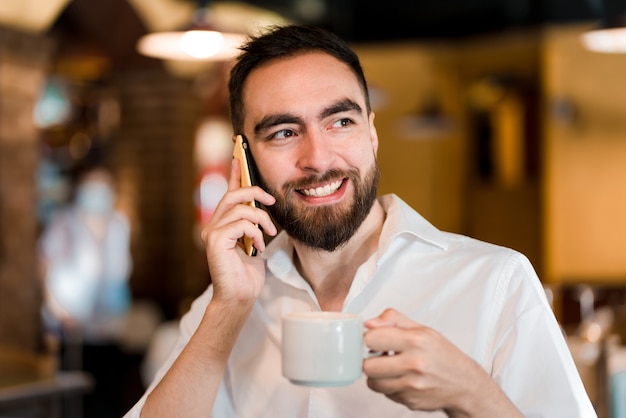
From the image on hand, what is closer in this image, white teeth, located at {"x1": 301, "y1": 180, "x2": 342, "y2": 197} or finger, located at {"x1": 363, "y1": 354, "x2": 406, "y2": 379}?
finger, located at {"x1": 363, "y1": 354, "x2": 406, "y2": 379}

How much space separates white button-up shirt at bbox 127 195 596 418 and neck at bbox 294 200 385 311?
1.1 inches

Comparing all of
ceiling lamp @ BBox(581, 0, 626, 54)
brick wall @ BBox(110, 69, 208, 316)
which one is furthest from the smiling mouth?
brick wall @ BBox(110, 69, 208, 316)

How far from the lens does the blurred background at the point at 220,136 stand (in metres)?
7.03

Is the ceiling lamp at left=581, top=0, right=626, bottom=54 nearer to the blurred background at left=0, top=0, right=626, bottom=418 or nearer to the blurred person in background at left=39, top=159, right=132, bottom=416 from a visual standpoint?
the blurred background at left=0, top=0, right=626, bottom=418

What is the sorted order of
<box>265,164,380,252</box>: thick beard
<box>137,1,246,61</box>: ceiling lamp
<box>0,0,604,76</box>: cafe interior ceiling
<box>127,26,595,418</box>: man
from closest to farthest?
1. <box>127,26,595,418</box>: man
2. <box>265,164,380,252</box>: thick beard
3. <box>137,1,246,61</box>: ceiling lamp
4. <box>0,0,604,76</box>: cafe interior ceiling

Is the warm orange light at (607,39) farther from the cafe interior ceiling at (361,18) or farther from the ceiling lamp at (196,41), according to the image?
the cafe interior ceiling at (361,18)

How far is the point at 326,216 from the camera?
5.43 feet

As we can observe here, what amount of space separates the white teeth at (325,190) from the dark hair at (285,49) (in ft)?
0.74

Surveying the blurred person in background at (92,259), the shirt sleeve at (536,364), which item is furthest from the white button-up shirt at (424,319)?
the blurred person in background at (92,259)

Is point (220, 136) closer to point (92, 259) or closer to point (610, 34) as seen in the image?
point (92, 259)

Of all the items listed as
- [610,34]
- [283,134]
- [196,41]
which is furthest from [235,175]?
[610,34]

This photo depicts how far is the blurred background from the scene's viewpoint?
7.03 m

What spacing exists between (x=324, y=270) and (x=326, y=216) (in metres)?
0.16

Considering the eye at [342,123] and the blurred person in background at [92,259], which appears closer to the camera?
the eye at [342,123]
